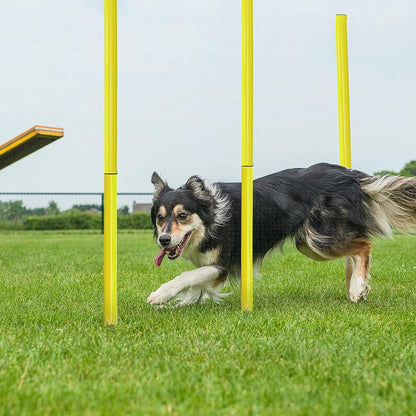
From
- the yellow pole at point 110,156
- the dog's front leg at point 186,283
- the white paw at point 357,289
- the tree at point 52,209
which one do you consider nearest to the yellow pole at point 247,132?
the dog's front leg at point 186,283

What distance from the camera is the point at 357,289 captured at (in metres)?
4.92

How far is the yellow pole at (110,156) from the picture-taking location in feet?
12.1

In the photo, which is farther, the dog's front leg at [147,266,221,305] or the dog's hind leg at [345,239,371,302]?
the dog's hind leg at [345,239,371,302]

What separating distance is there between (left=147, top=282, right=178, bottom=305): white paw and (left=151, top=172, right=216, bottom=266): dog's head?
270 millimetres

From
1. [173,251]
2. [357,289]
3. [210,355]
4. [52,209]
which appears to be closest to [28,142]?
[173,251]

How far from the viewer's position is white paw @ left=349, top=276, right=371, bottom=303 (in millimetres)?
4898

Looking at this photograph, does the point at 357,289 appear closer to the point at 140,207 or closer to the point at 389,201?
the point at 389,201

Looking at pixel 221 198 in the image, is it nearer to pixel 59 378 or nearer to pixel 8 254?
pixel 59 378

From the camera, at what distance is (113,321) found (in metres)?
3.80

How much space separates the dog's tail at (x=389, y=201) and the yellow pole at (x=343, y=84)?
47 centimetres

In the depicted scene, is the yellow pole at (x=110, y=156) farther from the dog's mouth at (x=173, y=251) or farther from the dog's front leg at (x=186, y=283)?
the dog's mouth at (x=173, y=251)

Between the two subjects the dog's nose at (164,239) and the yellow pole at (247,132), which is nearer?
the yellow pole at (247,132)

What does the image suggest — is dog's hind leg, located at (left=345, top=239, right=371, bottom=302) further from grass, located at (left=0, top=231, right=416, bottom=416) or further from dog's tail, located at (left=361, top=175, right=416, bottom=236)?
dog's tail, located at (left=361, top=175, right=416, bottom=236)

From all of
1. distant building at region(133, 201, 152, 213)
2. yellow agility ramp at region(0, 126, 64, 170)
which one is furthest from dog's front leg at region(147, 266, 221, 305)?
distant building at region(133, 201, 152, 213)
